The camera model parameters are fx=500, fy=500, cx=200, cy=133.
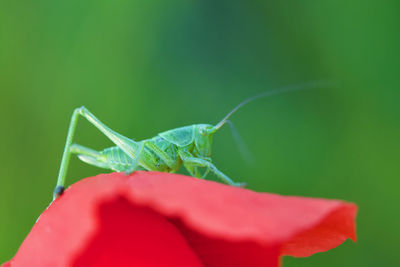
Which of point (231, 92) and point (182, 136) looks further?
point (231, 92)

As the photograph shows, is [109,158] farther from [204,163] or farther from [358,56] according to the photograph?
[358,56]

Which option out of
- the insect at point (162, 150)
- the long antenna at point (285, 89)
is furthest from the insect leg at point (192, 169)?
the long antenna at point (285, 89)

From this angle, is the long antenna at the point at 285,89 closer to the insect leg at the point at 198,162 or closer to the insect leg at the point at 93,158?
the insect leg at the point at 198,162

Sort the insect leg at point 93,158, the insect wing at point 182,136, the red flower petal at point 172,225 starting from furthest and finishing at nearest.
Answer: the insect wing at point 182,136 → the insect leg at point 93,158 → the red flower petal at point 172,225

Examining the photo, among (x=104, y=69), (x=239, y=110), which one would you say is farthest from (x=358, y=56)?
(x=104, y=69)

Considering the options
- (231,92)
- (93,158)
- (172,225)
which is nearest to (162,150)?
(93,158)

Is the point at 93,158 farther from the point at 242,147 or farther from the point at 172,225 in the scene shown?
the point at 172,225
